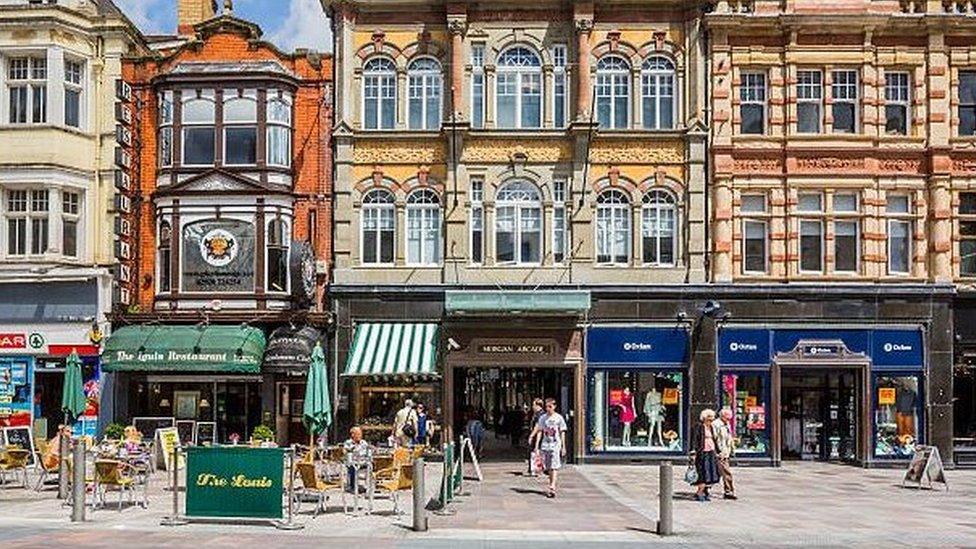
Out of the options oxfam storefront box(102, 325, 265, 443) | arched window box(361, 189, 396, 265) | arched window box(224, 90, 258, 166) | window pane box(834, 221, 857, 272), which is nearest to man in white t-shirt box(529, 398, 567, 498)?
arched window box(361, 189, 396, 265)

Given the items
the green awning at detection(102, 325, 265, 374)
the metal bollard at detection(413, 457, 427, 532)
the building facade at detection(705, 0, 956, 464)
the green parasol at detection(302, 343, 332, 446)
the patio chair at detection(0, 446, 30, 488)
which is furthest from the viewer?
the building facade at detection(705, 0, 956, 464)

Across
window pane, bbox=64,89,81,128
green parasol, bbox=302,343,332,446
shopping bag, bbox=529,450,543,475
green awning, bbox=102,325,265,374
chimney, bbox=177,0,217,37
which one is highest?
chimney, bbox=177,0,217,37

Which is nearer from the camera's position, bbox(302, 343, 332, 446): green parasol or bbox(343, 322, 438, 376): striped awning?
bbox(302, 343, 332, 446): green parasol

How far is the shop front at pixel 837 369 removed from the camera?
104 feet

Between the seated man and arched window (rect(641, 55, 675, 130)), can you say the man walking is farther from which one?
arched window (rect(641, 55, 675, 130))

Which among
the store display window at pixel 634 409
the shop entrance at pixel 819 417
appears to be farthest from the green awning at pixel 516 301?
the shop entrance at pixel 819 417

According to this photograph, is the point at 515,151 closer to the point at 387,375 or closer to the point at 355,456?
the point at 387,375

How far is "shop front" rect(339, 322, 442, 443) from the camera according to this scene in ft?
102

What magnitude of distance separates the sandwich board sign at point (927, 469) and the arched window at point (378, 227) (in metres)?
13.9

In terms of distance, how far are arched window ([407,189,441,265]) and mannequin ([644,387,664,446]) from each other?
6539 millimetres

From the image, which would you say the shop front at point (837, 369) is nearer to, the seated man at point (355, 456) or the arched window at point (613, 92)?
the arched window at point (613, 92)

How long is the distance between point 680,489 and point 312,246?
39.5 ft

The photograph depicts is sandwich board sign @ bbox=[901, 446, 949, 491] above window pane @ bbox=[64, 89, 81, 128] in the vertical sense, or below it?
below

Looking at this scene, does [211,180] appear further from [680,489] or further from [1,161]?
[680,489]
